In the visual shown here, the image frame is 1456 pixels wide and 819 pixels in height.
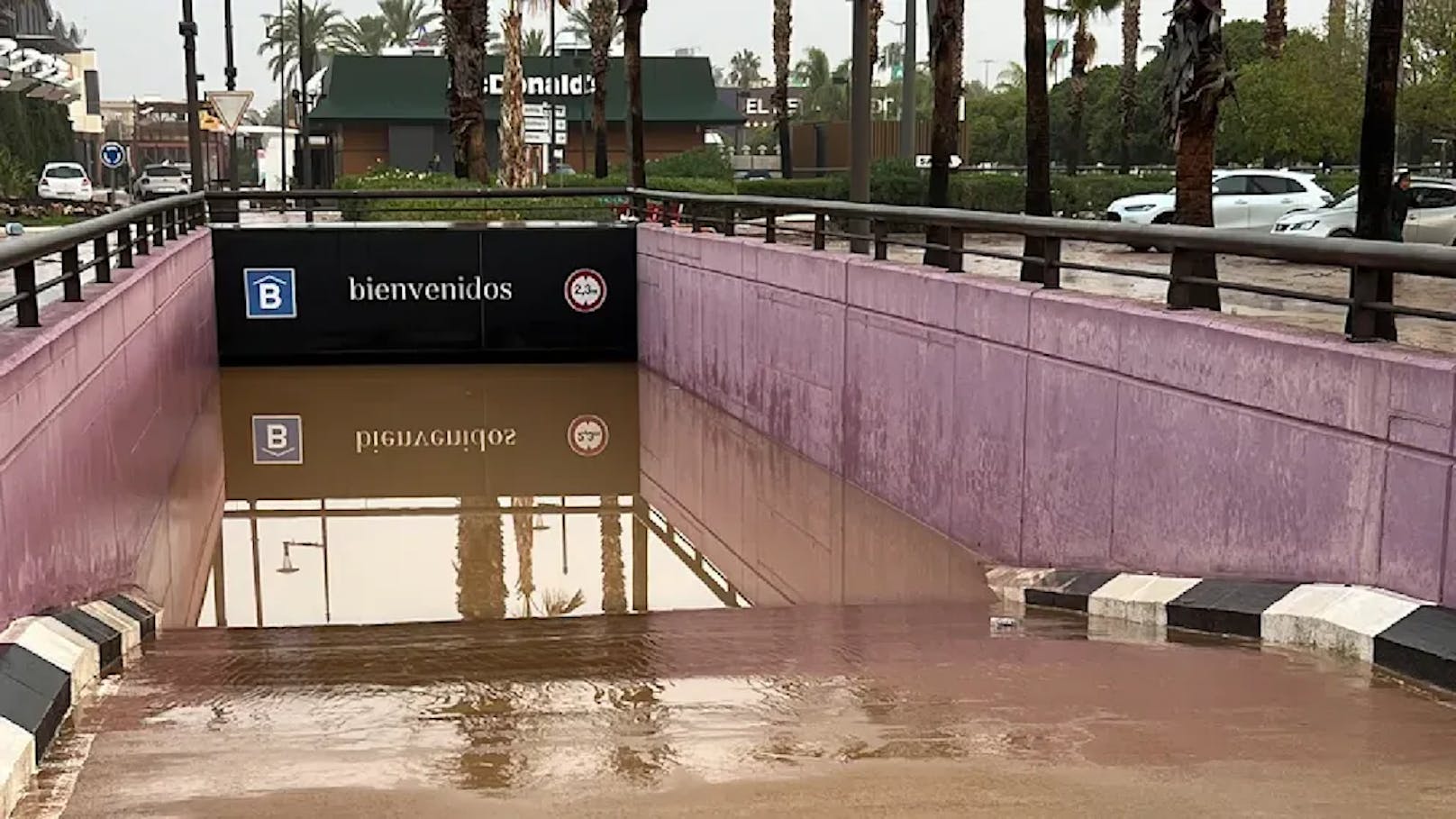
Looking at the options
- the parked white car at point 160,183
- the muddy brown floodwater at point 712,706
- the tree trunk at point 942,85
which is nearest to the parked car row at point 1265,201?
the tree trunk at point 942,85

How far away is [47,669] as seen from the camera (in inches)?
229

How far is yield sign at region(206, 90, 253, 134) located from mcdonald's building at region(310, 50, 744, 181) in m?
24.9

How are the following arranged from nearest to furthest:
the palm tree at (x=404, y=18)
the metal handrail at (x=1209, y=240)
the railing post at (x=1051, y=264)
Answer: the metal handrail at (x=1209, y=240)
the railing post at (x=1051, y=264)
the palm tree at (x=404, y=18)

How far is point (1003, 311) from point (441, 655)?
15.4 feet

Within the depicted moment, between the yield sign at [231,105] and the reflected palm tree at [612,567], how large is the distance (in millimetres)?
20076

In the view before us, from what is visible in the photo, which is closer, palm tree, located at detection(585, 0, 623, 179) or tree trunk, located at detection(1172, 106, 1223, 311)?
tree trunk, located at detection(1172, 106, 1223, 311)

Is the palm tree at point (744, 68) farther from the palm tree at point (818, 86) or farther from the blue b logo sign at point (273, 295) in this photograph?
the blue b logo sign at point (273, 295)

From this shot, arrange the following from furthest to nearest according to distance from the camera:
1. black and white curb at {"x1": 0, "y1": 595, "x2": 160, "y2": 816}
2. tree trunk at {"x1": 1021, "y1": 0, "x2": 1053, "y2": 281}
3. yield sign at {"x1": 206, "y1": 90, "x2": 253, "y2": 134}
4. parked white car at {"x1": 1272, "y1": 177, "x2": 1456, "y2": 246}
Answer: yield sign at {"x1": 206, "y1": 90, "x2": 253, "y2": 134}, tree trunk at {"x1": 1021, "y1": 0, "x2": 1053, "y2": 281}, parked white car at {"x1": 1272, "y1": 177, "x2": 1456, "y2": 246}, black and white curb at {"x1": 0, "y1": 595, "x2": 160, "y2": 816}

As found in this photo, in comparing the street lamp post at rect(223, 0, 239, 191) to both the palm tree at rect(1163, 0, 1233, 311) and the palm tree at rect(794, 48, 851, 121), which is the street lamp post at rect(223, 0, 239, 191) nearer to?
the palm tree at rect(1163, 0, 1233, 311)

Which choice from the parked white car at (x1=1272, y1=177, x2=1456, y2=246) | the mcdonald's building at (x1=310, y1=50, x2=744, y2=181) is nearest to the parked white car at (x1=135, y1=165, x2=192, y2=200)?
the mcdonald's building at (x1=310, y1=50, x2=744, y2=181)

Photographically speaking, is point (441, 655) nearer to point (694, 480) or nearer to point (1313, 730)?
point (1313, 730)

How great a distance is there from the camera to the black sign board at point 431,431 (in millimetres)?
14914

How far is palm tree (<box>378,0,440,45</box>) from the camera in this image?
10006 centimetres

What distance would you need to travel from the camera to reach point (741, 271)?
1708 cm
